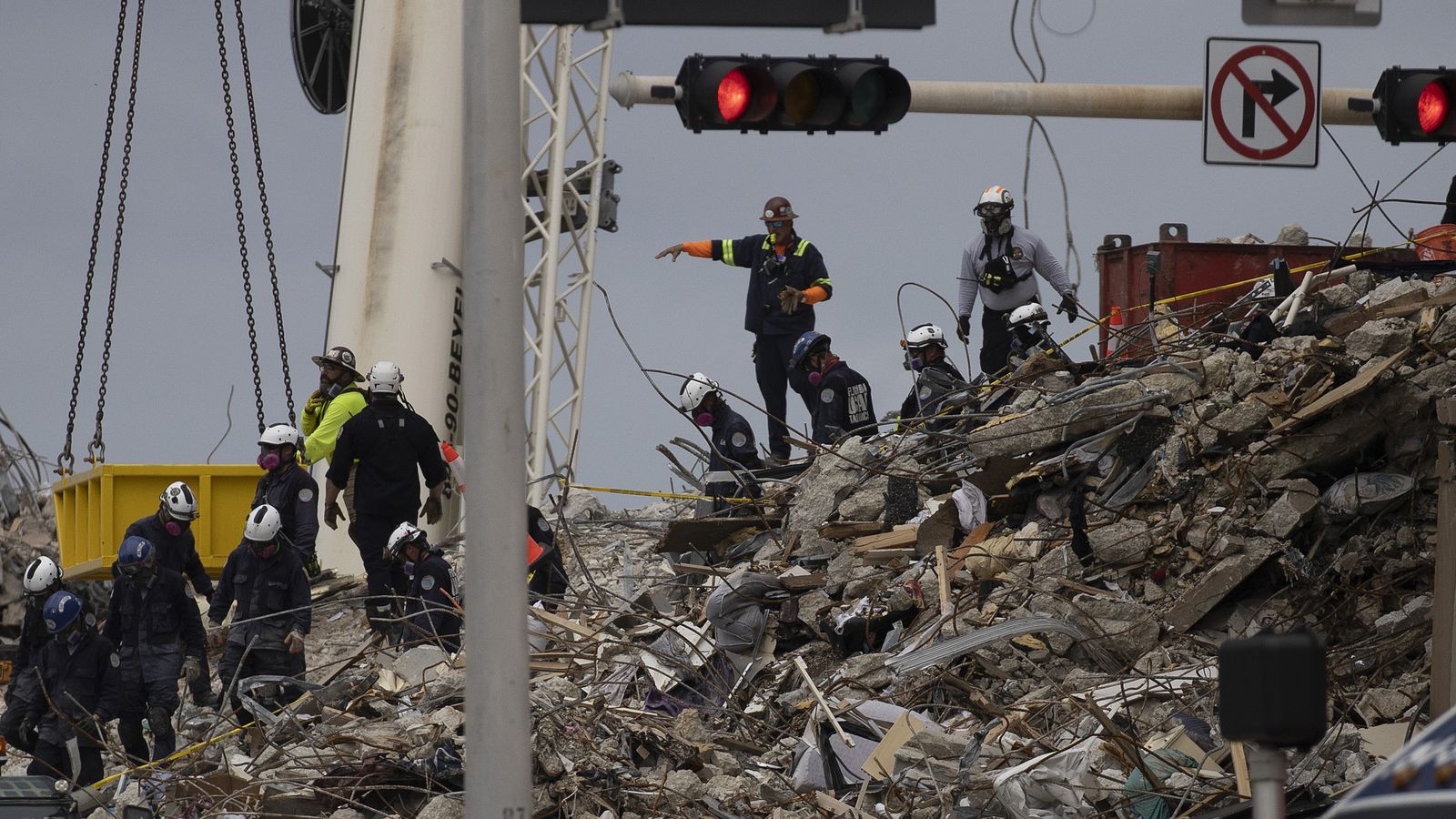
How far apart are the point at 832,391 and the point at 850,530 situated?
106 inches

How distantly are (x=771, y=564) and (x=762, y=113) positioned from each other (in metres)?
4.54

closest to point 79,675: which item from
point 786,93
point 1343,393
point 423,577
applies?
point 423,577

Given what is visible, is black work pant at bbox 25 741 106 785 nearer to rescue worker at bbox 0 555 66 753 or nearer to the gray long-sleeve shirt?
rescue worker at bbox 0 555 66 753

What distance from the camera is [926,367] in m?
15.2

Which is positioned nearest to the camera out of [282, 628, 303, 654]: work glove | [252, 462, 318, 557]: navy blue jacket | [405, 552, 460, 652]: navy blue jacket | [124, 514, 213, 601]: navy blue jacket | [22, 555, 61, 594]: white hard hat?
[405, 552, 460, 652]: navy blue jacket

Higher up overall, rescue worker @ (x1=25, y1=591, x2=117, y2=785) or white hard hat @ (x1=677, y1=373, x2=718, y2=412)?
white hard hat @ (x1=677, y1=373, x2=718, y2=412)

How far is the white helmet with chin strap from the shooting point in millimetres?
15578

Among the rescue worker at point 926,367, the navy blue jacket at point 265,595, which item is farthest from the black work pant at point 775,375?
the navy blue jacket at point 265,595

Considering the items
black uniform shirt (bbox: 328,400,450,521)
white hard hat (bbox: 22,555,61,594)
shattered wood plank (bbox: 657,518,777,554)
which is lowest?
white hard hat (bbox: 22,555,61,594)

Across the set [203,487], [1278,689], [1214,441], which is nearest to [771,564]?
[1214,441]

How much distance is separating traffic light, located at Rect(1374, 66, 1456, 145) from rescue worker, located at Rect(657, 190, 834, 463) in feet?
23.0

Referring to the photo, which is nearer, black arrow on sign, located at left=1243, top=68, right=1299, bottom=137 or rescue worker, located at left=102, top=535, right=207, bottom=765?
black arrow on sign, located at left=1243, top=68, right=1299, bottom=137

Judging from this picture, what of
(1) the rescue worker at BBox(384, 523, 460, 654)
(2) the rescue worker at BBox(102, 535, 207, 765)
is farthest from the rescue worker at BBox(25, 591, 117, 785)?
(1) the rescue worker at BBox(384, 523, 460, 654)

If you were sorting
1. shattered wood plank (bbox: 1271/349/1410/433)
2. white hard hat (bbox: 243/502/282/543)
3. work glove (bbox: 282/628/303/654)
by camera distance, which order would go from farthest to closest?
white hard hat (bbox: 243/502/282/543), work glove (bbox: 282/628/303/654), shattered wood plank (bbox: 1271/349/1410/433)
